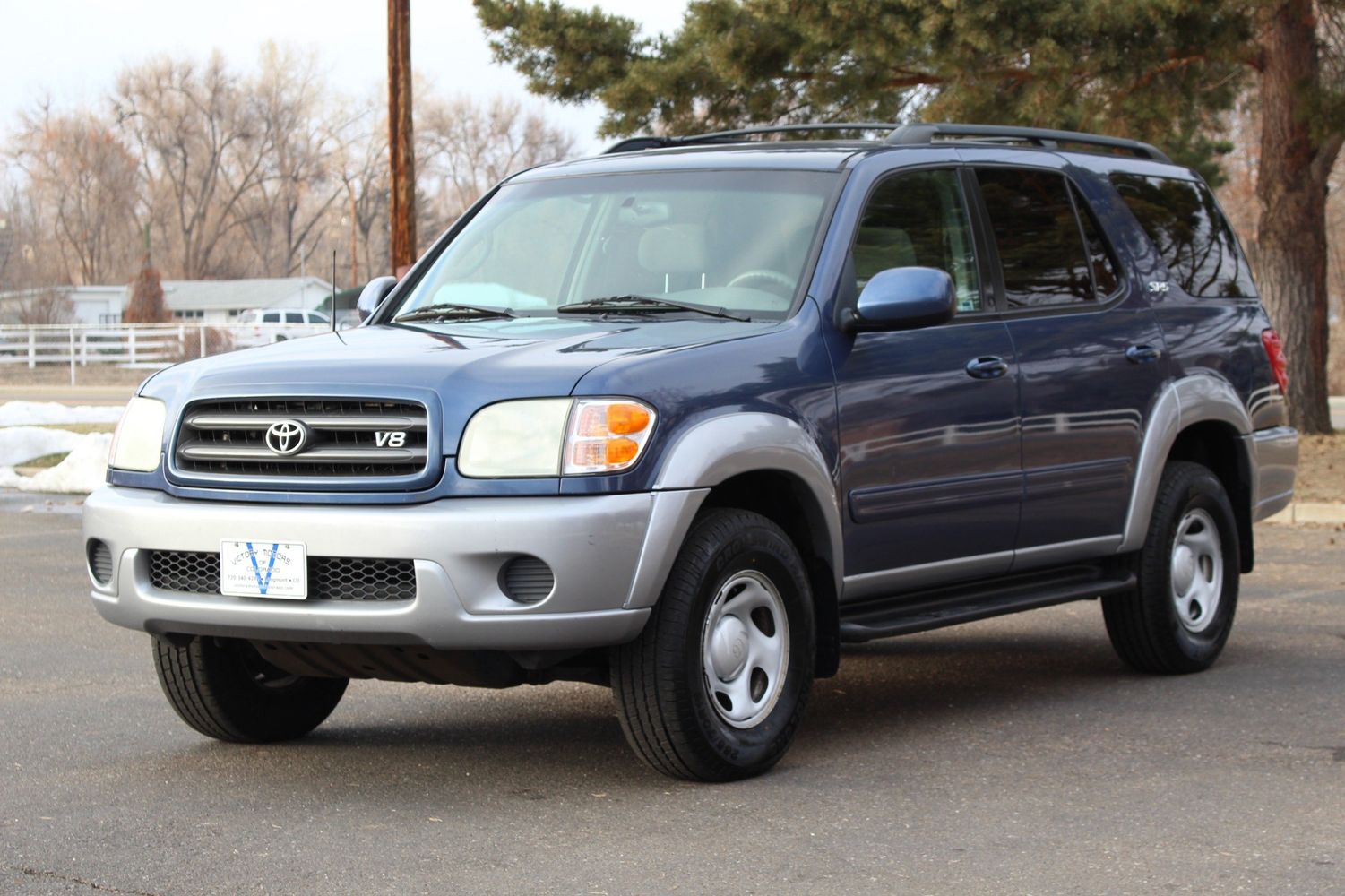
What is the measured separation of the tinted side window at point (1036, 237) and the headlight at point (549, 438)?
7.28 ft

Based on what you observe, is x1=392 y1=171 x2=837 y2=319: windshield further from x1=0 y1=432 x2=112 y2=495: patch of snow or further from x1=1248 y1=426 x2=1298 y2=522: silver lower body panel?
x1=0 y1=432 x2=112 y2=495: patch of snow

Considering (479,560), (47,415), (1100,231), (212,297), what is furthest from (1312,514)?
(212,297)

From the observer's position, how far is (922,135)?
22.8ft

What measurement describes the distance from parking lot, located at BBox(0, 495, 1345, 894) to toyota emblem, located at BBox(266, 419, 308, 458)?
1013 millimetres

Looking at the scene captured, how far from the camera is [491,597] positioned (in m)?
5.22

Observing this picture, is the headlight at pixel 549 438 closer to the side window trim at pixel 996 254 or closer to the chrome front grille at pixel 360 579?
the chrome front grille at pixel 360 579

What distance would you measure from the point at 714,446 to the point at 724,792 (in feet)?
3.30

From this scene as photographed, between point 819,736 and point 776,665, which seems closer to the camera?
point 776,665

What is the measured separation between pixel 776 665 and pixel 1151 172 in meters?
3.41

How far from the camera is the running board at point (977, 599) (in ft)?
20.7

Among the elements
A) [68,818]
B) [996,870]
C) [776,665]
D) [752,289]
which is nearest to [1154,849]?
[996,870]

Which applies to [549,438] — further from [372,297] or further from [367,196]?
[367,196]

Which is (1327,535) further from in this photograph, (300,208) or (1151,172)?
(300,208)

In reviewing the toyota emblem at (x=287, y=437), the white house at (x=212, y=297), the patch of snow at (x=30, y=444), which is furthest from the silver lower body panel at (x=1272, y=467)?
the white house at (x=212, y=297)
